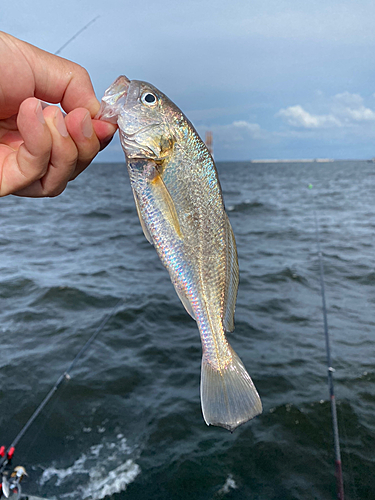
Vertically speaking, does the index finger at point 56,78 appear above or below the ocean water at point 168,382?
above

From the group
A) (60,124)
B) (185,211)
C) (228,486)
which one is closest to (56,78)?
(60,124)

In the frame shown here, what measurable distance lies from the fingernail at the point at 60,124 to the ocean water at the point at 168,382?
15.4 feet

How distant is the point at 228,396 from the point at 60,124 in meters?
1.70

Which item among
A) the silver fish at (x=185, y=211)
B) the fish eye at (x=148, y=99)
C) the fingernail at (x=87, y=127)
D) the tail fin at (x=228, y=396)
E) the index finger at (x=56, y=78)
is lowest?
the tail fin at (x=228, y=396)

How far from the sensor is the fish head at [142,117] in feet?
6.00

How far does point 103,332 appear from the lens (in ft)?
27.3

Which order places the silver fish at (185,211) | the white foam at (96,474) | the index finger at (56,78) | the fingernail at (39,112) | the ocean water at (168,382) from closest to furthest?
the fingernail at (39,112), the silver fish at (185,211), the index finger at (56,78), the white foam at (96,474), the ocean water at (168,382)

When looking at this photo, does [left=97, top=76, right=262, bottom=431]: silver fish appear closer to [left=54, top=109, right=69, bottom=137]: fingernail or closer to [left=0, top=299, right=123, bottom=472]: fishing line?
[left=54, top=109, right=69, bottom=137]: fingernail

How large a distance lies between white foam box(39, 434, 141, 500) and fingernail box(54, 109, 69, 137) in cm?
467

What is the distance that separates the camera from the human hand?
184 cm

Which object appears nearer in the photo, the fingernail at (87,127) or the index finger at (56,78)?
the fingernail at (87,127)

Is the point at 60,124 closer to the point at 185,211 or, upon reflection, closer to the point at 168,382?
the point at 185,211

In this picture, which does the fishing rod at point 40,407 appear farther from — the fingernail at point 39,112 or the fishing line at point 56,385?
the fingernail at point 39,112

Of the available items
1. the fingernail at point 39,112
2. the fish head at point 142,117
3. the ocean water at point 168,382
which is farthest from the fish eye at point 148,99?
the ocean water at point 168,382
